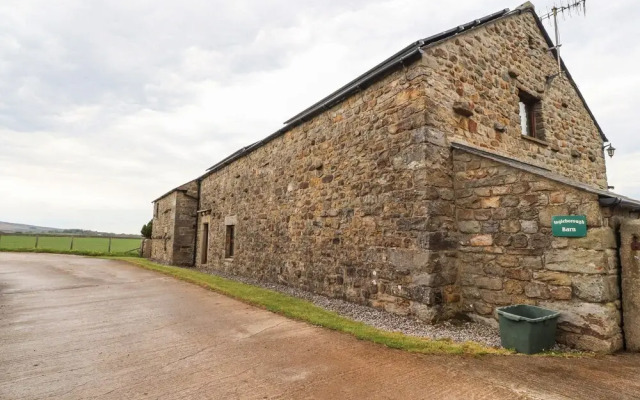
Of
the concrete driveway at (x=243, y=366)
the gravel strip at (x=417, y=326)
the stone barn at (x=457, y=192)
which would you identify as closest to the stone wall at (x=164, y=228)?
the stone barn at (x=457, y=192)

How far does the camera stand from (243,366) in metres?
3.45

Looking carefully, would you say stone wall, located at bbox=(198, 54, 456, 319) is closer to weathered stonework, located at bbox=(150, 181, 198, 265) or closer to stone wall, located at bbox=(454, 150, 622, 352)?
stone wall, located at bbox=(454, 150, 622, 352)

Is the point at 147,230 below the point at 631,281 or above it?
above

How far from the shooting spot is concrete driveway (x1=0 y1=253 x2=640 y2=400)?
2918mm

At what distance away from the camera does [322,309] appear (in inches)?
243

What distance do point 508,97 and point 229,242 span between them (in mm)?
10863

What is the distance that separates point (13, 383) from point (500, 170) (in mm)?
6657

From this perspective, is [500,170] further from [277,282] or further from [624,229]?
[277,282]

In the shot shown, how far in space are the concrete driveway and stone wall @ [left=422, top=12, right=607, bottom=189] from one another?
3935 millimetres

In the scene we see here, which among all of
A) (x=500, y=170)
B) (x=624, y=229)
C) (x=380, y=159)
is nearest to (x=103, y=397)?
(x=380, y=159)

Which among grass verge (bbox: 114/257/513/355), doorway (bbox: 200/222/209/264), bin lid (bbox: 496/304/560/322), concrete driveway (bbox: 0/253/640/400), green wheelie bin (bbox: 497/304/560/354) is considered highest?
doorway (bbox: 200/222/209/264)

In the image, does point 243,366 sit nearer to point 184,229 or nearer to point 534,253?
point 534,253

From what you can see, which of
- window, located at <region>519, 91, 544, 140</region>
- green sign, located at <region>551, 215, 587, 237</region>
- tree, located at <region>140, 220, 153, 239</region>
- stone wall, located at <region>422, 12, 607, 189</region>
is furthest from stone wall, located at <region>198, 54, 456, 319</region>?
tree, located at <region>140, 220, 153, 239</region>

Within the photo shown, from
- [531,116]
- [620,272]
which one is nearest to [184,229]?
[531,116]
